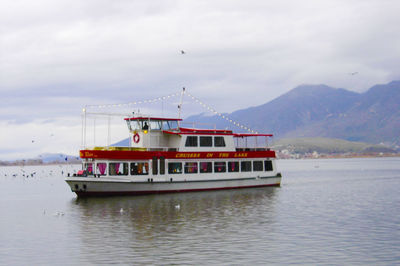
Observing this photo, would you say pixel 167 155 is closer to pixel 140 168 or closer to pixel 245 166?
pixel 140 168

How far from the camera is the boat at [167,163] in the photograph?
144 ft

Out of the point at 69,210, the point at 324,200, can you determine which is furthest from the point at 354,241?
the point at 69,210

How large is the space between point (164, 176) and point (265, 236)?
23.1 m

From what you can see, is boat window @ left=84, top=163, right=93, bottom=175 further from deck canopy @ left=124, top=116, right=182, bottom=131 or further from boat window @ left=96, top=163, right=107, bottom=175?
deck canopy @ left=124, top=116, right=182, bottom=131

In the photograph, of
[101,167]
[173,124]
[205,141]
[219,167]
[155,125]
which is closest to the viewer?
[101,167]

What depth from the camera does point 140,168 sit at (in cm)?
4600

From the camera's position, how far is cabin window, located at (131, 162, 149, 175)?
45.6 meters

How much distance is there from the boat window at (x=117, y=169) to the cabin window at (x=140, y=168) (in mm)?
707

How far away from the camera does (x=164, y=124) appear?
162 ft

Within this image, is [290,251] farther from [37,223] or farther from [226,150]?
[226,150]

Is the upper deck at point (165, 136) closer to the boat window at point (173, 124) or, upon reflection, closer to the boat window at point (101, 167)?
the boat window at point (173, 124)

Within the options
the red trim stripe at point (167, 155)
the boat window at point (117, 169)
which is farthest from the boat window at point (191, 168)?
the boat window at point (117, 169)

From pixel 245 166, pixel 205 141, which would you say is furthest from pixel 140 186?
pixel 245 166

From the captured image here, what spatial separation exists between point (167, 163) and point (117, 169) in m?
5.10
